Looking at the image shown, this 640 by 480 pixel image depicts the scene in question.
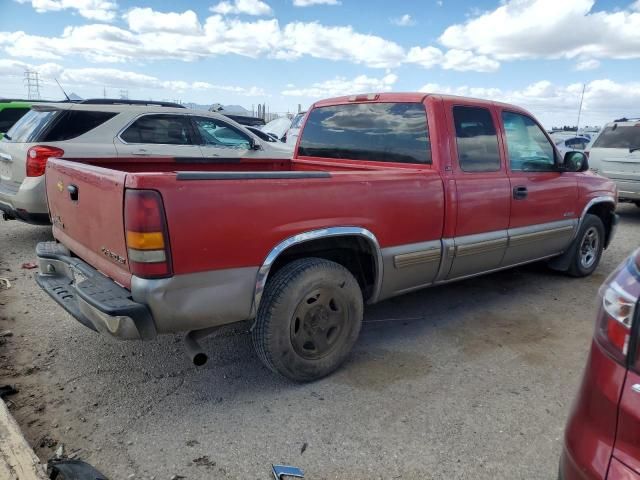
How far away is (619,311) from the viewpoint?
1.43 meters

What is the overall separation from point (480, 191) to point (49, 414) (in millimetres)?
3222

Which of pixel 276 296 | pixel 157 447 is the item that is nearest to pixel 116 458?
pixel 157 447

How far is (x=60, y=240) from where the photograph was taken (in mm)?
3316

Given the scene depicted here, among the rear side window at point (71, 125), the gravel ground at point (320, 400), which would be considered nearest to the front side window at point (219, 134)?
the rear side window at point (71, 125)

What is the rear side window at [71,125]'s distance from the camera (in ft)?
18.4

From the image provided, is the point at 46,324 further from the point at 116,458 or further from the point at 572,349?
the point at 572,349

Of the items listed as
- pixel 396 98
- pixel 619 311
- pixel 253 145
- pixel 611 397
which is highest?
pixel 396 98

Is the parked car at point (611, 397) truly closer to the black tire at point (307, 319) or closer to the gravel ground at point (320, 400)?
the gravel ground at point (320, 400)

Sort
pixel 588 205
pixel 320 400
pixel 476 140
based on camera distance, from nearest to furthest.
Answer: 1. pixel 320 400
2. pixel 476 140
3. pixel 588 205

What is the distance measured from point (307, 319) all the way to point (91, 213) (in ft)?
4.59

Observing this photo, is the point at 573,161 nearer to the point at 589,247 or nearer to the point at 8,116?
the point at 589,247

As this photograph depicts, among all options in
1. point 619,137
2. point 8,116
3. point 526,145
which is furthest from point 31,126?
point 619,137

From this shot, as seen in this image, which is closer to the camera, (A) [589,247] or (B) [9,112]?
(A) [589,247]

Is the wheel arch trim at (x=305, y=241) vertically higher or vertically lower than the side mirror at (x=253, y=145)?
lower
